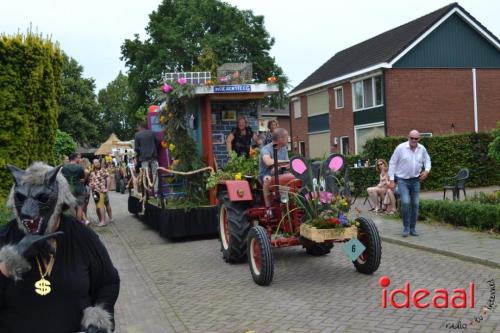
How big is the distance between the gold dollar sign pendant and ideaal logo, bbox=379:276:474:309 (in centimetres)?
396

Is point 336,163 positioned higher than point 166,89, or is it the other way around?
point 166,89

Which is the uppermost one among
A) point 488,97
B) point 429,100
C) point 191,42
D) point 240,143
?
point 191,42

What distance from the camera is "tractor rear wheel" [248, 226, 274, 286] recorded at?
6.65m

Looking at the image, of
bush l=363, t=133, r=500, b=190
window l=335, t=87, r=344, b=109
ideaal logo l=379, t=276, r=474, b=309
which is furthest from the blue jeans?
window l=335, t=87, r=344, b=109

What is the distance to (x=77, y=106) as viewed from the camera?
4625 cm

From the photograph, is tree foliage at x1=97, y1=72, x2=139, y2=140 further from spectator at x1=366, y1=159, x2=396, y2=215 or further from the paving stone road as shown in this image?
the paving stone road

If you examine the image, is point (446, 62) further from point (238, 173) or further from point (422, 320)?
point (422, 320)

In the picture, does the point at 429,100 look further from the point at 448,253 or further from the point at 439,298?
the point at 439,298

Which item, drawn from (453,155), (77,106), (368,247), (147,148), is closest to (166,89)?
(147,148)

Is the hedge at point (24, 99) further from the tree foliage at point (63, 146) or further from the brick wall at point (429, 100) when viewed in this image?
the brick wall at point (429, 100)

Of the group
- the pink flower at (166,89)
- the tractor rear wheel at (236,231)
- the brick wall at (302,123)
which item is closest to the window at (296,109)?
the brick wall at (302,123)

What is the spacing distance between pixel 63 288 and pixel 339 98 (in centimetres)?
3164

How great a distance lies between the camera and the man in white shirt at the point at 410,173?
32.0ft

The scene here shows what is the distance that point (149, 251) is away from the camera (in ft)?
32.9
